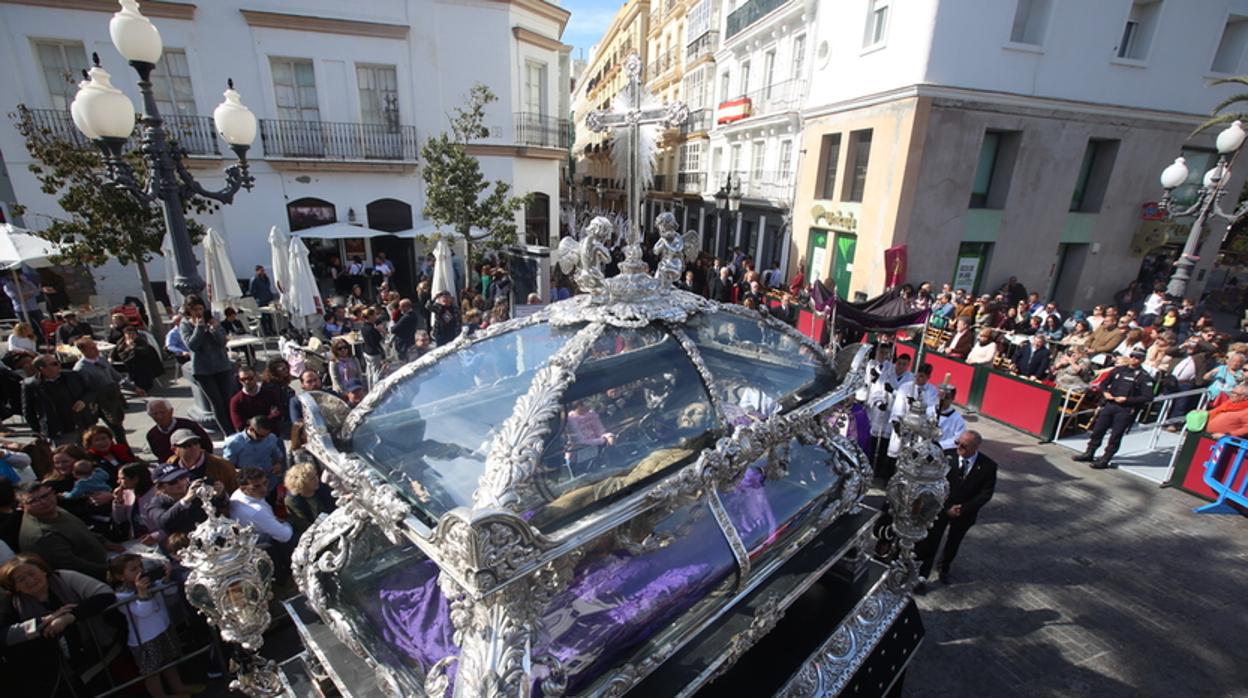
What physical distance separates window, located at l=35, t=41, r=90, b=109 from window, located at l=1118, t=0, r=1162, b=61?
26863 millimetres

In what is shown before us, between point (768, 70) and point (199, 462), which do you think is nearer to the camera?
point (199, 462)

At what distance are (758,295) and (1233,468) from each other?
26.5 ft

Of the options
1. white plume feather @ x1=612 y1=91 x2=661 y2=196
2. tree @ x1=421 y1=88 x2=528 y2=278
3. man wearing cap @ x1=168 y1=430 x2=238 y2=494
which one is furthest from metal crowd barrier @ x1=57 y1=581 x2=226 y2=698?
tree @ x1=421 y1=88 x2=528 y2=278

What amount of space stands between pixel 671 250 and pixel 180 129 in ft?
56.4

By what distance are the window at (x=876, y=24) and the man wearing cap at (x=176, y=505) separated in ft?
54.4

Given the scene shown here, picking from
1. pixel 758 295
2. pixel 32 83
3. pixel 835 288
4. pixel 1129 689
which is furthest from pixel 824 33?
pixel 32 83

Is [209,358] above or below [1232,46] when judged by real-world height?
below

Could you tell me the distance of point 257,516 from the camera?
3.96 metres

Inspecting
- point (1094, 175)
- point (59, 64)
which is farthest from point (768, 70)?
point (59, 64)

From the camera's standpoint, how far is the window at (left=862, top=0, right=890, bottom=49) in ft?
46.2

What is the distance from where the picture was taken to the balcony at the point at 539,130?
58.8ft

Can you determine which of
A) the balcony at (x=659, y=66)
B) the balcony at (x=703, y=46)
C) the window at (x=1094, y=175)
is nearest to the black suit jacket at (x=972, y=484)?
the window at (x=1094, y=175)

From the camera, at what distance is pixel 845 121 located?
15844mm

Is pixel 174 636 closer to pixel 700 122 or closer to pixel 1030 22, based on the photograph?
pixel 1030 22
